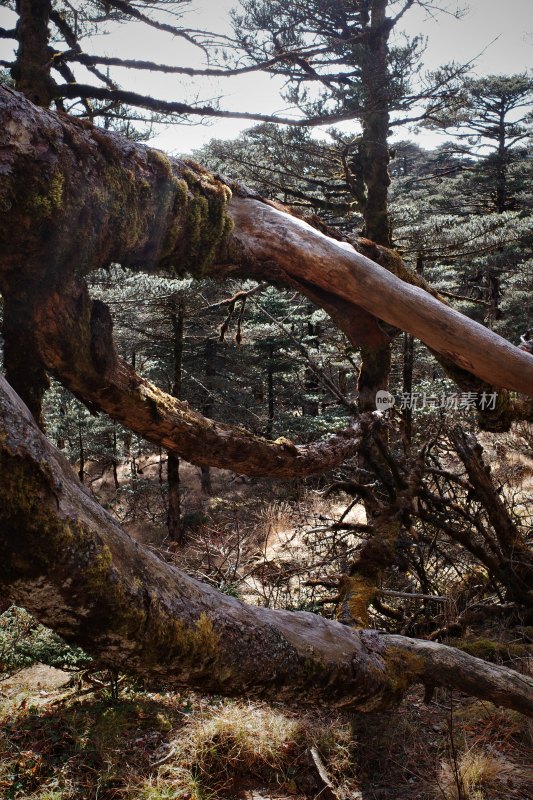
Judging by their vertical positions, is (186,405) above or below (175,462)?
above

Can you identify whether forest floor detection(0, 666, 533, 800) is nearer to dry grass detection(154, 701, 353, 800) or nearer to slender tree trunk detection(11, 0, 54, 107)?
dry grass detection(154, 701, 353, 800)

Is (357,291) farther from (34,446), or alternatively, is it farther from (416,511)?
(416,511)

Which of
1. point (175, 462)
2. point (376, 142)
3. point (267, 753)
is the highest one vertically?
point (376, 142)

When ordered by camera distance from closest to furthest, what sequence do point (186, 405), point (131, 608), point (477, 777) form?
point (131, 608)
point (186, 405)
point (477, 777)

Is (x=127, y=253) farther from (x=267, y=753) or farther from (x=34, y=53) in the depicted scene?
(x=34, y=53)

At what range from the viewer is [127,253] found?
223 cm

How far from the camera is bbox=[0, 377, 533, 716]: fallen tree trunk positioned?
3.81ft

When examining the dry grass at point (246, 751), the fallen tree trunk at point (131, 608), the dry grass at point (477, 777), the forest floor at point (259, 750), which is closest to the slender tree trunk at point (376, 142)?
the forest floor at point (259, 750)

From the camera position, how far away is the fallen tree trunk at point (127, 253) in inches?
69.7

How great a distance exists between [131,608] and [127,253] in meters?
1.44

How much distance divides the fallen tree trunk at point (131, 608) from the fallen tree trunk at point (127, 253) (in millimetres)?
774

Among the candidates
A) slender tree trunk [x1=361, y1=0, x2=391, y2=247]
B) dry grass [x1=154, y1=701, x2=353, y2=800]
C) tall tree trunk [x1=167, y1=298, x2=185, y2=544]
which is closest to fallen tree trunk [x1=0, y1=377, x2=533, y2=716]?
dry grass [x1=154, y1=701, x2=353, y2=800]

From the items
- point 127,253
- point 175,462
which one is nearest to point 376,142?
point 175,462

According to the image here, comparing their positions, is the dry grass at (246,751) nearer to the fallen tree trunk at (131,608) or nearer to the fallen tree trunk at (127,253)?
the fallen tree trunk at (131,608)
